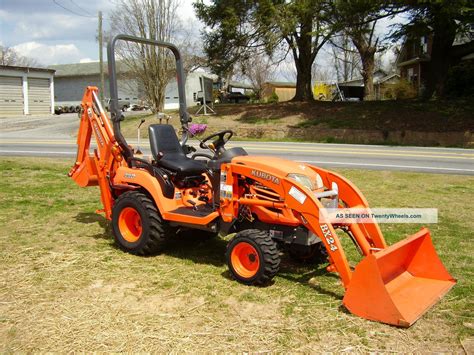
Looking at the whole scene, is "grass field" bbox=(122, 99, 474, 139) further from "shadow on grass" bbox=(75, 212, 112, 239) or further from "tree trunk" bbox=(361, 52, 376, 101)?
"shadow on grass" bbox=(75, 212, 112, 239)

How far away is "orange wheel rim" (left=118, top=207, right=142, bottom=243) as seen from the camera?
5.91 meters

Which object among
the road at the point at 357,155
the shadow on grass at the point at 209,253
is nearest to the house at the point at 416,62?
the road at the point at 357,155

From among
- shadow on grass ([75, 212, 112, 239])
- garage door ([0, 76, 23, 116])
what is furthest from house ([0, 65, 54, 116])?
shadow on grass ([75, 212, 112, 239])

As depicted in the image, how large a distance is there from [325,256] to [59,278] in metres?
2.72

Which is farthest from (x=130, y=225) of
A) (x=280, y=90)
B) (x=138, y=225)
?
(x=280, y=90)

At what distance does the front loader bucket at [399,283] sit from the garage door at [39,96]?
43288 mm

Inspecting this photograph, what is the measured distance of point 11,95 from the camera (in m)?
41.3

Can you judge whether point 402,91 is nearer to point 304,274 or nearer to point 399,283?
point 304,274

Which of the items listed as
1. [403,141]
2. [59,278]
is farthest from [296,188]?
[403,141]

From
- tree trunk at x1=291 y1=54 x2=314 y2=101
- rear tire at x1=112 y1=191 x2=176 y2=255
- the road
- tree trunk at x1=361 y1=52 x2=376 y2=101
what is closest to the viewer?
rear tire at x1=112 y1=191 x2=176 y2=255

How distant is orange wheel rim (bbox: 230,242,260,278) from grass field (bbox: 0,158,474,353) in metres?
0.14

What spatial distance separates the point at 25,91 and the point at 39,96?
69.6 inches

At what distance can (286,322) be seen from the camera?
406 cm

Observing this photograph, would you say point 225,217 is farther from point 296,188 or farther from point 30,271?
point 30,271
